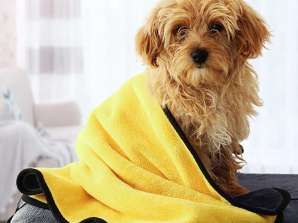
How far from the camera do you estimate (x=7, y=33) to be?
448 centimetres

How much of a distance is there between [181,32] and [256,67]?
7.78ft

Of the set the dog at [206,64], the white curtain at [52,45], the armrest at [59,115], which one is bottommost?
the armrest at [59,115]

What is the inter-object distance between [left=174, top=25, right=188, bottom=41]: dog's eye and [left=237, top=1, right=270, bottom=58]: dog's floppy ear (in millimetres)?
152

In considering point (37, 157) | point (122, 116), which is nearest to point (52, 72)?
point (37, 157)

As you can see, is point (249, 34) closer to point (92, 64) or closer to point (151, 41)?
point (151, 41)

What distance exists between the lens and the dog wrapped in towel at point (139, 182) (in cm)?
142

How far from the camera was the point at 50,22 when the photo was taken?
164 inches

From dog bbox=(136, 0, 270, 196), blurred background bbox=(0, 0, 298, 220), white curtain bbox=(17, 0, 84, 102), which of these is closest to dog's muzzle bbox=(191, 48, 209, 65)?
dog bbox=(136, 0, 270, 196)

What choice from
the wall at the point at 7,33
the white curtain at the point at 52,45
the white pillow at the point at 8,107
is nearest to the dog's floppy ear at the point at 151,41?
the white pillow at the point at 8,107

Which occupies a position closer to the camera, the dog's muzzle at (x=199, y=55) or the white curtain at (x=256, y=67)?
the dog's muzzle at (x=199, y=55)

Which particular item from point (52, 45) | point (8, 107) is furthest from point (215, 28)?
point (52, 45)

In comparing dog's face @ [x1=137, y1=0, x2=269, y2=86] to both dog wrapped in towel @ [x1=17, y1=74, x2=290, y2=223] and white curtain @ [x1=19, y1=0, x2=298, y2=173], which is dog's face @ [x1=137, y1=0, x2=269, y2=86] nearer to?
dog wrapped in towel @ [x1=17, y1=74, x2=290, y2=223]

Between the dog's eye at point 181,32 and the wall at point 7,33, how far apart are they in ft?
10.2

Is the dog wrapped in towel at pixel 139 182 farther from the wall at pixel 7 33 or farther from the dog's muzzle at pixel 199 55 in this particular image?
the wall at pixel 7 33
